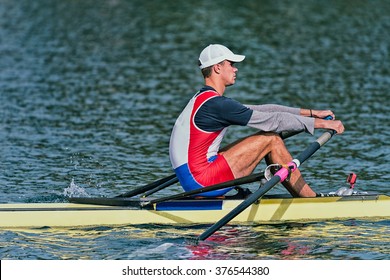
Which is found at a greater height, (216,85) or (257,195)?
(216,85)

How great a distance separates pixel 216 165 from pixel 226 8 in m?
32.7

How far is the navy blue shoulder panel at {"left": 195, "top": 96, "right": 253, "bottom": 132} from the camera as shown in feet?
48.4

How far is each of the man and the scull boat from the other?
12.4 inches

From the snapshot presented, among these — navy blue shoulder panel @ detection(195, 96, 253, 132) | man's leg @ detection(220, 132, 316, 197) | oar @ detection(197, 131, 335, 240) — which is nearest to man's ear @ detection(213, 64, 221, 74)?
navy blue shoulder panel @ detection(195, 96, 253, 132)

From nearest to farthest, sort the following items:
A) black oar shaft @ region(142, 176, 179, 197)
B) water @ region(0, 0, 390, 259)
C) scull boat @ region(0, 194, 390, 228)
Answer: water @ region(0, 0, 390, 259), scull boat @ region(0, 194, 390, 228), black oar shaft @ region(142, 176, 179, 197)

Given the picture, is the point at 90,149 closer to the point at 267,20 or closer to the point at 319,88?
the point at 319,88

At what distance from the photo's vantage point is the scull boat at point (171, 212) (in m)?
15.1

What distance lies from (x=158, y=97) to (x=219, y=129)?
12516 millimetres

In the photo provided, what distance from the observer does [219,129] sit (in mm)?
15031

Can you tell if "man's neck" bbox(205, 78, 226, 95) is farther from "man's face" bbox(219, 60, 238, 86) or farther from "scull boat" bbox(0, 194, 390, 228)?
"scull boat" bbox(0, 194, 390, 228)

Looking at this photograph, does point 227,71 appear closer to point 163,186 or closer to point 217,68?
point 217,68

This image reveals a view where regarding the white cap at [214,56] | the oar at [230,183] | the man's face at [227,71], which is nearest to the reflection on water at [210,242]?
the oar at [230,183]

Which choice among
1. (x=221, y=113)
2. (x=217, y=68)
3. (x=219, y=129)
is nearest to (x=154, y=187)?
(x=219, y=129)
